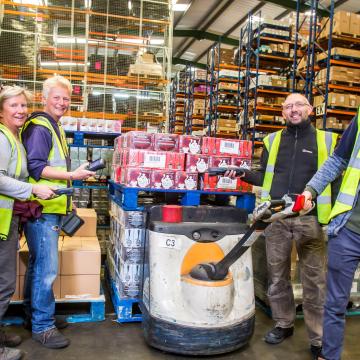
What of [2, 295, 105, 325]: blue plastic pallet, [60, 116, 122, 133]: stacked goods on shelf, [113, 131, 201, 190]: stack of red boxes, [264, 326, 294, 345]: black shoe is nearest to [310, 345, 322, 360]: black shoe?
[264, 326, 294, 345]: black shoe

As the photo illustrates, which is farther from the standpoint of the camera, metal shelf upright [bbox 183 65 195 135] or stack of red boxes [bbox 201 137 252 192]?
metal shelf upright [bbox 183 65 195 135]

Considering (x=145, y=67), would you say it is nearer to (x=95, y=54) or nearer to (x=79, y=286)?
(x=95, y=54)

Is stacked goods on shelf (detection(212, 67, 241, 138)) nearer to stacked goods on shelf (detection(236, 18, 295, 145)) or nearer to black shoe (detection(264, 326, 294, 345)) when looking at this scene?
stacked goods on shelf (detection(236, 18, 295, 145))

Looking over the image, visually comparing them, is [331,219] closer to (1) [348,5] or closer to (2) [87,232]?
(2) [87,232]

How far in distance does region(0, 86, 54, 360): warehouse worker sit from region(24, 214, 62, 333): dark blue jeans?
234mm

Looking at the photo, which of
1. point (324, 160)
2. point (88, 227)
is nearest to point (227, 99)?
point (88, 227)

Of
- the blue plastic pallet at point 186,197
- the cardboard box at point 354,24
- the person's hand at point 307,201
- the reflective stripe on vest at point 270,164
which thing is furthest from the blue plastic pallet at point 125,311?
the cardboard box at point 354,24

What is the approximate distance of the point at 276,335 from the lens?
364 centimetres

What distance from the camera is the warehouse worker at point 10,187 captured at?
2869mm

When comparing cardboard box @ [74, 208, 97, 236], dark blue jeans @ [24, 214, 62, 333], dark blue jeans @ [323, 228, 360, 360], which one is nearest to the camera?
dark blue jeans @ [323, 228, 360, 360]

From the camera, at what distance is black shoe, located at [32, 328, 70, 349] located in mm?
3330

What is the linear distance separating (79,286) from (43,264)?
71 cm

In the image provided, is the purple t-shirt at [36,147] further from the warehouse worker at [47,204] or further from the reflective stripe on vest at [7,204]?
the reflective stripe on vest at [7,204]

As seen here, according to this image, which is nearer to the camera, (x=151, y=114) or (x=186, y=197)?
(x=186, y=197)
